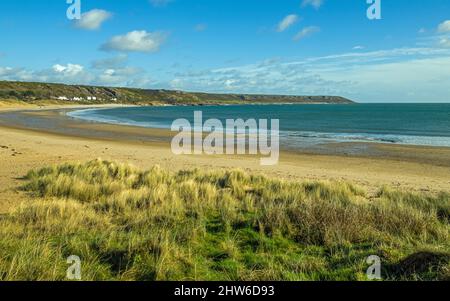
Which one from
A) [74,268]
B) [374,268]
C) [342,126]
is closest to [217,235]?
[74,268]

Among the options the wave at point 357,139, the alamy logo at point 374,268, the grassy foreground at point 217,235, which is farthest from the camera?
the wave at point 357,139

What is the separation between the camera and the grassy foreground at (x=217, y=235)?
5.51 m

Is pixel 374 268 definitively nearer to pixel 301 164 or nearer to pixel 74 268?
pixel 74 268

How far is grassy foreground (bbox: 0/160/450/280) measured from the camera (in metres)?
5.51

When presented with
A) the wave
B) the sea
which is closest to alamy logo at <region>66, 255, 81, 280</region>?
the sea

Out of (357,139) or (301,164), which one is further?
(357,139)

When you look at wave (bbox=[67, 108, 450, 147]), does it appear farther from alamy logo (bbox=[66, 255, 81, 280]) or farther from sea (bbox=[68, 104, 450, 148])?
alamy logo (bbox=[66, 255, 81, 280])

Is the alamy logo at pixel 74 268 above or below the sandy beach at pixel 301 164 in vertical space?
above

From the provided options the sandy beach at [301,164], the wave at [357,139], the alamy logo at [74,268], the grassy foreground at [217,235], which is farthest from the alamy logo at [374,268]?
the wave at [357,139]

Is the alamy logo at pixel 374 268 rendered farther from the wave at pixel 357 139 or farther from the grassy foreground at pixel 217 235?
the wave at pixel 357 139

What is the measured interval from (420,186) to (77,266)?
11487mm

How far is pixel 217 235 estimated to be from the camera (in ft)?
23.8

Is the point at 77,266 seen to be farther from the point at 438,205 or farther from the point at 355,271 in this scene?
the point at 438,205
